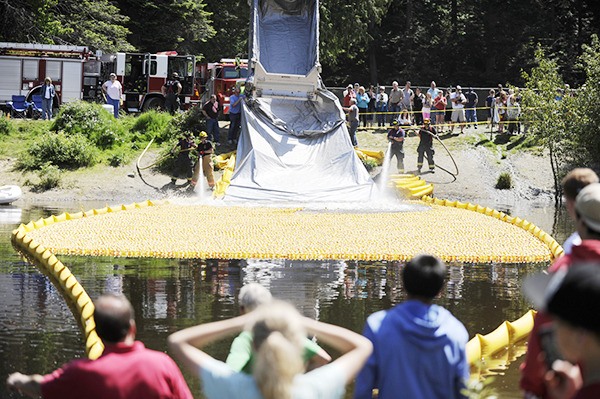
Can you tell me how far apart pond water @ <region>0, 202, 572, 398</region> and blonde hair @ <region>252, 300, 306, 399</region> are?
490 cm

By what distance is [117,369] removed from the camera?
4.80 metres

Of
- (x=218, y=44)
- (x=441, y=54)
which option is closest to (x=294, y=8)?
(x=218, y=44)

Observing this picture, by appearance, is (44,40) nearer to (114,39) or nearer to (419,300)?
(114,39)

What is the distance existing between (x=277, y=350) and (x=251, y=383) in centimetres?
45

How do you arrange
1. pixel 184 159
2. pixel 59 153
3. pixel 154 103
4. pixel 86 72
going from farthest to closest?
1. pixel 154 103
2. pixel 86 72
3. pixel 59 153
4. pixel 184 159

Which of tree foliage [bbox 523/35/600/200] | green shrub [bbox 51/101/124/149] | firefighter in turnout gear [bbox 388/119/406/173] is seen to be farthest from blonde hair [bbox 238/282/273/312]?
tree foliage [bbox 523/35/600/200]

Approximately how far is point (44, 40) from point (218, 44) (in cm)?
1275

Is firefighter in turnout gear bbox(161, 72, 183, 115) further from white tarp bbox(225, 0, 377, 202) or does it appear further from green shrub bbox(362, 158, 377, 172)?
green shrub bbox(362, 158, 377, 172)

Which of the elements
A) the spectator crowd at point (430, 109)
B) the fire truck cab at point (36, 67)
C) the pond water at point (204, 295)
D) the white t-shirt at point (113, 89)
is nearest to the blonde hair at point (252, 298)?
the pond water at point (204, 295)

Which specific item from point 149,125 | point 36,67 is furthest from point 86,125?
point 36,67

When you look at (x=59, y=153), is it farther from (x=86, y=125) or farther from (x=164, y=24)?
(x=164, y=24)

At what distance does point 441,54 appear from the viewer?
59.1 m

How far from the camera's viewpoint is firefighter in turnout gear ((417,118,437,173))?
1281 inches

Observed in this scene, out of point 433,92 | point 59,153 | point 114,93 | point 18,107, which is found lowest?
point 59,153
